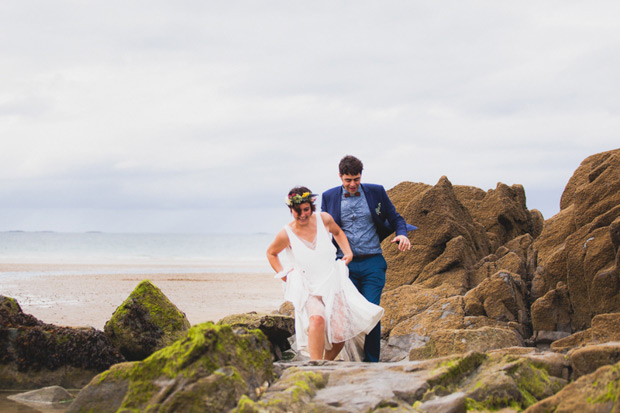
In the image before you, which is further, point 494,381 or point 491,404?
point 494,381

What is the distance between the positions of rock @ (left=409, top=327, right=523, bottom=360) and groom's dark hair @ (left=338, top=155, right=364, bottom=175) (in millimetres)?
2414

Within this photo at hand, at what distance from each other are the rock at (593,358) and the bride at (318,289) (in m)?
2.23

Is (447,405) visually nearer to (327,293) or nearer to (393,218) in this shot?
(327,293)

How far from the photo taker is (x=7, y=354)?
861cm

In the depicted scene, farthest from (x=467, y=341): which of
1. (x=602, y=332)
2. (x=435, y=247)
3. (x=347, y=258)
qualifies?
(x=435, y=247)

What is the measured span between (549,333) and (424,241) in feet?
11.2

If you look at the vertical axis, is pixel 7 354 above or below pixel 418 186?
below

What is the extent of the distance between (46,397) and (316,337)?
3480mm

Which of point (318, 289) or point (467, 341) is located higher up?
point (318, 289)

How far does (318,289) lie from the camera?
286 inches

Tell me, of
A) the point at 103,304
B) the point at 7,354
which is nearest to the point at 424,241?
the point at 7,354

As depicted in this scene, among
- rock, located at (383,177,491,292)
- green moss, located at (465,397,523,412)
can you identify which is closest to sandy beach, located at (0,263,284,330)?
rock, located at (383,177,491,292)

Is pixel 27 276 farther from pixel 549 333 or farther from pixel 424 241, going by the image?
pixel 549 333

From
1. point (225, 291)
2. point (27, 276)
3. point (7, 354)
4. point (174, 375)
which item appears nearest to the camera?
point (174, 375)
